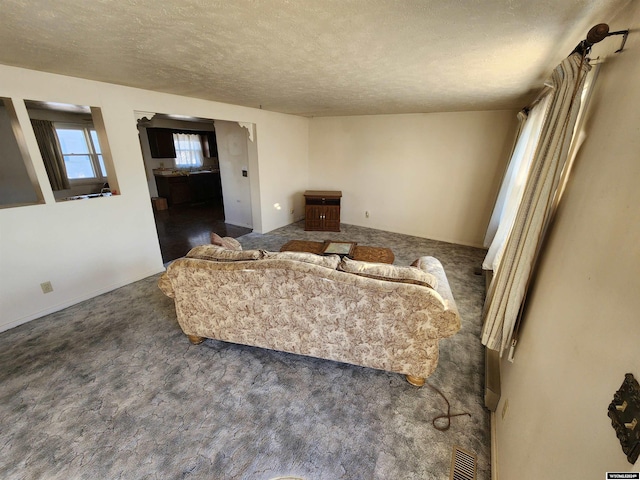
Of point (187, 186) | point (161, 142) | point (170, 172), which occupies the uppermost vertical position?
point (161, 142)

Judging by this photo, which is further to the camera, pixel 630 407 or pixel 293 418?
pixel 293 418

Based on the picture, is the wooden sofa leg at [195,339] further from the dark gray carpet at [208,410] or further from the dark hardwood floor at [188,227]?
the dark hardwood floor at [188,227]

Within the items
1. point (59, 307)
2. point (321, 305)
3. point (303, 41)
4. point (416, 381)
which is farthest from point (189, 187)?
point (416, 381)

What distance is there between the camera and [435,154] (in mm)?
4602

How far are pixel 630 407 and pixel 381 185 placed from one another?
4.97m

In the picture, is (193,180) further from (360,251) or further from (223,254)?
(223,254)

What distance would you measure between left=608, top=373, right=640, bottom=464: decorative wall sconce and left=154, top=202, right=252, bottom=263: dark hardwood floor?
4.39 metres

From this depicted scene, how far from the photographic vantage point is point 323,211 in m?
5.20

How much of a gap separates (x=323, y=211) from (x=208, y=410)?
156 inches

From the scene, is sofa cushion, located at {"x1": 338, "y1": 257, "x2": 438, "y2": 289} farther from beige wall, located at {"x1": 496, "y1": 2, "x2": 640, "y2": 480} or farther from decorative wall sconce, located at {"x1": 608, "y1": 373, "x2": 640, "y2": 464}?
decorative wall sconce, located at {"x1": 608, "y1": 373, "x2": 640, "y2": 464}

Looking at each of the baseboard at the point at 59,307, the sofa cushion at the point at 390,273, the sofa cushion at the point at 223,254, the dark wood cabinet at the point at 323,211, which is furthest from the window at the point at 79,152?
the sofa cushion at the point at 390,273

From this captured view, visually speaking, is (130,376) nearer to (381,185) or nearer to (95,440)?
(95,440)

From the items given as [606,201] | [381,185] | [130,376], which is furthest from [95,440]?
[381,185]

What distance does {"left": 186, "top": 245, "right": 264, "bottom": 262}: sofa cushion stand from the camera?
189 cm
